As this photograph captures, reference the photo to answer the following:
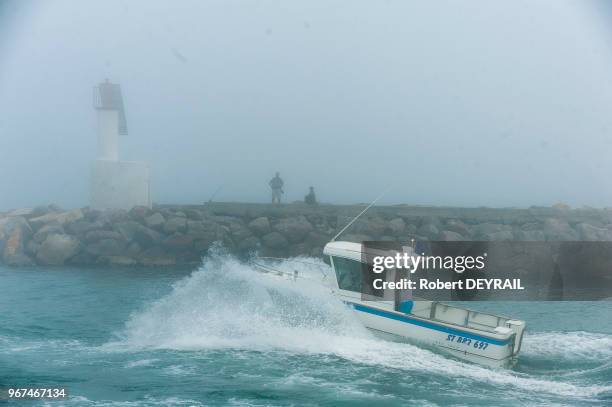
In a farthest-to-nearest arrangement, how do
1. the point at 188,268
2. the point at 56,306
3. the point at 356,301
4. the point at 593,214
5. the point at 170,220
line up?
the point at 593,214 → the point at 170,220 → the point at 188,268 → the point at 56,306 → the point at 356,301

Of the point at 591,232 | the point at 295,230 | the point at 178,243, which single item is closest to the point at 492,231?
the point at 591,232

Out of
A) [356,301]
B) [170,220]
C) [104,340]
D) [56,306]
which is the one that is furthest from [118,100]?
[356,301]

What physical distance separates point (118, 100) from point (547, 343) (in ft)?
64.3

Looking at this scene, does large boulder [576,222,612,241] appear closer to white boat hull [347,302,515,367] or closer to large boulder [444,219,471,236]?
large boulder [444,219,471,236]

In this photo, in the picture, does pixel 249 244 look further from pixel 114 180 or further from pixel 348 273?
pixel 348 273

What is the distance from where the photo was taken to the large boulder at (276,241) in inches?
832

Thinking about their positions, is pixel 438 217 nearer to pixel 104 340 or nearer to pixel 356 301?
pixel 356 301

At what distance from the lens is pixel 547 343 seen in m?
11.4

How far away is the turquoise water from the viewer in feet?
26.7

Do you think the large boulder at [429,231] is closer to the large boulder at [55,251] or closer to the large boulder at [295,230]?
the large boulder at [295,230]

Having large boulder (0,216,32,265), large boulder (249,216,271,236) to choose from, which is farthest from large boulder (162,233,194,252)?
large boulder (0,216,32,265)

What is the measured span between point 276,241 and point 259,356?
11.5m

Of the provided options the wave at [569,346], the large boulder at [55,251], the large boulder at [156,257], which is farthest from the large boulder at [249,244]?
the wave at [569,346]

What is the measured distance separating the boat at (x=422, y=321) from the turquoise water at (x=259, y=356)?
0.21 meters
